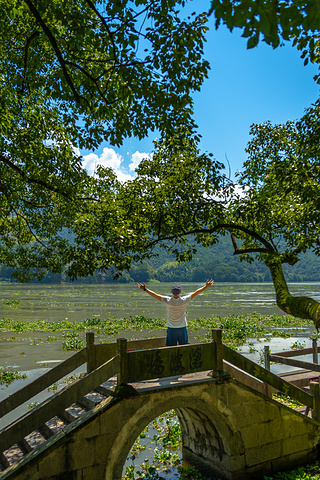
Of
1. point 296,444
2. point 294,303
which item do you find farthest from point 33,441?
point 294,303

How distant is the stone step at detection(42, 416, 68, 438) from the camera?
730 centimetres

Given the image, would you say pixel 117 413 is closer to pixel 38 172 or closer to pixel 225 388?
pixel 225 388

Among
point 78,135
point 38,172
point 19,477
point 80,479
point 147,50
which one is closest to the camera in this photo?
point 19,477

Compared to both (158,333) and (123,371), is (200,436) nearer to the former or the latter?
(123,371)

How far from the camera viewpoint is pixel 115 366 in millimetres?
6875

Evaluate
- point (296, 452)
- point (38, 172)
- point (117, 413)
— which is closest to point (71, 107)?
point (38, 172)

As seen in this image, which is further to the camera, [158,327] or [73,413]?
[158,327]

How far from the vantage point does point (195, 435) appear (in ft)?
31.0

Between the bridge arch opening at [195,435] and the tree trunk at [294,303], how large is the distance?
318 centimetres

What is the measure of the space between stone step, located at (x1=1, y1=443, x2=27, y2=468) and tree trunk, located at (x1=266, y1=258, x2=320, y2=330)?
6746 millimetres

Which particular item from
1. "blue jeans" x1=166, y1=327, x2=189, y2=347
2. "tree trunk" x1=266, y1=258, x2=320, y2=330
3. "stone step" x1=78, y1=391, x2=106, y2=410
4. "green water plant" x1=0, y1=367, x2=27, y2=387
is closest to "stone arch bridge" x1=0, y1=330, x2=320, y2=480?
"stone step" x1=78, y1=391, x2=106, y2=410

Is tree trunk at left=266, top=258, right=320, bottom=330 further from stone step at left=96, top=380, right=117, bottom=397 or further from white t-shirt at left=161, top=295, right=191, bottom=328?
stone step at left=96, top=380, right=117, bottom=397

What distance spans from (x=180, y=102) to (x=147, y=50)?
4.14 feet

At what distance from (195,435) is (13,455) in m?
4.43
